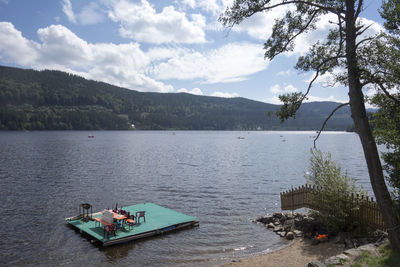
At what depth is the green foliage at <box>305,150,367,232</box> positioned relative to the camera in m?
16.5

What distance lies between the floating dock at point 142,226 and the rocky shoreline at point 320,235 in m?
6.42

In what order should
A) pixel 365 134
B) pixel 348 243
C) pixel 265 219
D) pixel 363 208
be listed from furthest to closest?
pixel 265 219 < pixel 363 208 < pixel 348 243 < pixel 365 134

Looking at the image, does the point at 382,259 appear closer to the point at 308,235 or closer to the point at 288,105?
the point at 288,105

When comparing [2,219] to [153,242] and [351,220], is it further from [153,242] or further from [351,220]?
[351,220]

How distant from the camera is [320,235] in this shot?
1734 cm

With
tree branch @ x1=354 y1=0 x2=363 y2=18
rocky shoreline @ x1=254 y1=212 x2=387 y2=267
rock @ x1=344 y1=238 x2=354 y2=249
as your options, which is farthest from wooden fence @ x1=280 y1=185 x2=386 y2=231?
tree branch @ x1=354 y1=0 x2=363 y2=18

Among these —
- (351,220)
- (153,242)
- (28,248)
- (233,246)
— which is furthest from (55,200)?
(351,220)

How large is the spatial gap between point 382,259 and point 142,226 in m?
15.0

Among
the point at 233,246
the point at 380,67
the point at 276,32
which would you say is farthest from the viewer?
the point at 233,246

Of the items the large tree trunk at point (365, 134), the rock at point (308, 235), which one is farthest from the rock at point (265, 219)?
the large tree trunk at point (365, 134)

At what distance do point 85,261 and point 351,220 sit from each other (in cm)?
1533

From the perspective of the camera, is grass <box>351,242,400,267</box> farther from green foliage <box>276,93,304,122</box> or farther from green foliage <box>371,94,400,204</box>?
green foliage <box>276,93,304,122</box>

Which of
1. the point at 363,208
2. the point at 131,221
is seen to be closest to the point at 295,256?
the point at 363,208

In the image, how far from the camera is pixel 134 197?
105 feet
